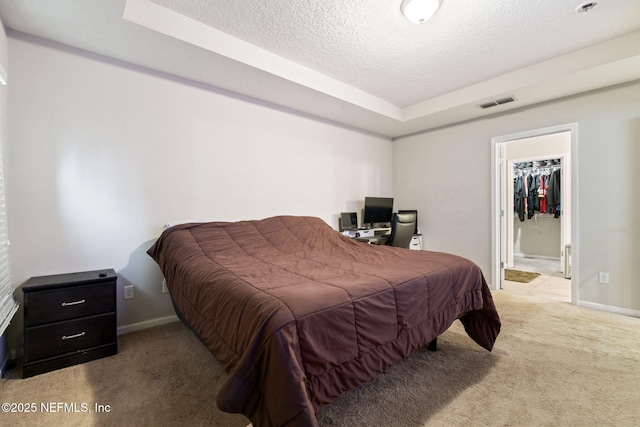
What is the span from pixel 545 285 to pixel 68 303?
5435mm

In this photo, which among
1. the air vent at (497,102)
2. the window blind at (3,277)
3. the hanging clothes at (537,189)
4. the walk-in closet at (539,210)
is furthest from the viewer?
the hanging clothes at (537,189)

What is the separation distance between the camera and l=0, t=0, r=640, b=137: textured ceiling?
6.73 ft

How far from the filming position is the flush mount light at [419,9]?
6.45 ft

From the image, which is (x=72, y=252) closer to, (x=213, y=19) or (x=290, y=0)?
(x=213, y=19)

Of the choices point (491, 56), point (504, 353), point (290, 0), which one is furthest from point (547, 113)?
point (290, 0)

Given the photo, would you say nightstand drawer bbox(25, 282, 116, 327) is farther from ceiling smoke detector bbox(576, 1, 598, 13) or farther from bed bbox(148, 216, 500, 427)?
ceiling smoke detector bbox(576, 1, 598, 13)

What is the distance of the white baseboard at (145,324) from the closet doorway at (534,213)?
4043 mm

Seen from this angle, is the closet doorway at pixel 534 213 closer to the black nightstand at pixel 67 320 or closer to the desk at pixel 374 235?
the desk at pixel 374 235

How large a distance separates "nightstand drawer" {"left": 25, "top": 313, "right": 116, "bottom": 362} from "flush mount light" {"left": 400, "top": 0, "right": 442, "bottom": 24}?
316cm

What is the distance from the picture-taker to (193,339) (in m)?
2.37

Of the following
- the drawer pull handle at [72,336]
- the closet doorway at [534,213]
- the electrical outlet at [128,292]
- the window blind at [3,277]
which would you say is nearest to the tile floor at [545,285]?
the closet doorway at [534,213]

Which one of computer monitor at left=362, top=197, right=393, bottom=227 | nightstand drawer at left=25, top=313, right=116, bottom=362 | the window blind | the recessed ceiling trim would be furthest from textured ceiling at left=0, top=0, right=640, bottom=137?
nightstand drawer at left=25, top=313, right=116, bottom=362

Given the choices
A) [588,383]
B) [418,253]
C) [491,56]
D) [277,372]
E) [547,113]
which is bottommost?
[588,383]

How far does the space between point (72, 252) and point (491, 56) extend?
419 centimetres
